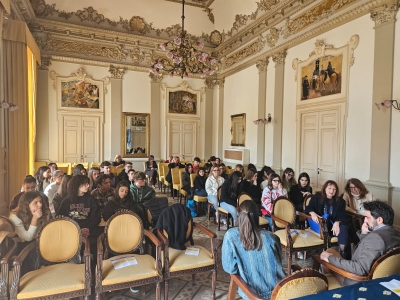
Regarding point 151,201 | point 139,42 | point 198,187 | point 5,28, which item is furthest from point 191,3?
point 151,201

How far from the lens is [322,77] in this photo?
6629 mm

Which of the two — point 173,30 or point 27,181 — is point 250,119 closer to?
point 173,30

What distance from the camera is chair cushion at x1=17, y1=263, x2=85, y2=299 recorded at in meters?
2.15

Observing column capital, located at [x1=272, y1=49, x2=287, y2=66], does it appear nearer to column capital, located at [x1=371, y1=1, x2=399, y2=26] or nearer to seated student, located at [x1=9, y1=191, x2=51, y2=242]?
column capital, located at [x1=371, y1=1, x2=399, y2=26]

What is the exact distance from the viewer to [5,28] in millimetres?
5898

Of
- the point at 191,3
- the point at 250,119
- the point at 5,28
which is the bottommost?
the point at 250,119

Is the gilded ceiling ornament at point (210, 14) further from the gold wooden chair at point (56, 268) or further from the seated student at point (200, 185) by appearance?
the gold wooden chair at point (56, 268)

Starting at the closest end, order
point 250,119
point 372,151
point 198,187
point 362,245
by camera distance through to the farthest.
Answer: point 362,245 < point 372,151 < point 198,187 < point 250,119

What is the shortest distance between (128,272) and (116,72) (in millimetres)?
9114

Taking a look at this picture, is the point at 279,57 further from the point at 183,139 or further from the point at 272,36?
the point at 183,139

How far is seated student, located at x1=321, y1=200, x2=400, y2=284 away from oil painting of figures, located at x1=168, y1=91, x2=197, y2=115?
30.8ft

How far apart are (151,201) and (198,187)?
8.13ft

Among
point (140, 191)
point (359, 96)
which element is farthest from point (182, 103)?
point (140, 191)

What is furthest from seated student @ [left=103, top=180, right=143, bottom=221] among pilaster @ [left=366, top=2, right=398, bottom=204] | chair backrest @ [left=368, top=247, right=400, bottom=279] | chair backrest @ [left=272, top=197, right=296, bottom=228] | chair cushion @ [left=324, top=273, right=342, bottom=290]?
pilaster @ [left=366, top=2, right=398, bottom=204]
